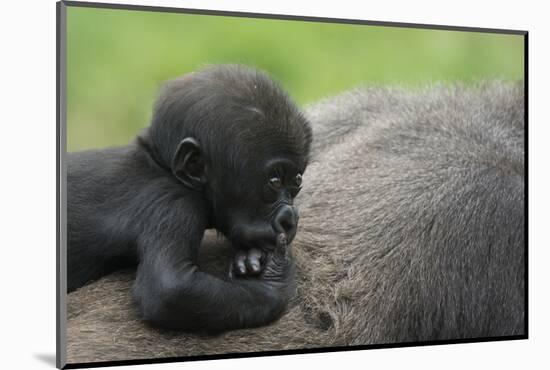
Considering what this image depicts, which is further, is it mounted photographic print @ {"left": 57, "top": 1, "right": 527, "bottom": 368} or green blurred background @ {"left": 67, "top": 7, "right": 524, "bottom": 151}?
green blurred background @ {"left": 67, "top": 7, "right": 524, "bottom": 151}

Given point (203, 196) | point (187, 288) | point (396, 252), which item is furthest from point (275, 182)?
point (396, 252)

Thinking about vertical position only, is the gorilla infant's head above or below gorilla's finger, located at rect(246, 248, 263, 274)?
above

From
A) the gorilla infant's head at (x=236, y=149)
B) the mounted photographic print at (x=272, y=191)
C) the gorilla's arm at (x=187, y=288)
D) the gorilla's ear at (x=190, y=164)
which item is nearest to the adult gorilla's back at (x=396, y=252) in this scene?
the mounted photographic print at (x=272, y=191)

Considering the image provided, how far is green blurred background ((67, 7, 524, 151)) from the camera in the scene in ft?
13.6

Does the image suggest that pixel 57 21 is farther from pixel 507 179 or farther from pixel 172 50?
pixel 507 179

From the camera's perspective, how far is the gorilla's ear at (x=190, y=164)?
3854 millimetres

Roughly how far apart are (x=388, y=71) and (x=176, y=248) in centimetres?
217

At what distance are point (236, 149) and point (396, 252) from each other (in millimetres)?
998

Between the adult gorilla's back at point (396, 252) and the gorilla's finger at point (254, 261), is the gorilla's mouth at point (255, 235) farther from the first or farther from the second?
the adult gorilla's back at point (396, 252)

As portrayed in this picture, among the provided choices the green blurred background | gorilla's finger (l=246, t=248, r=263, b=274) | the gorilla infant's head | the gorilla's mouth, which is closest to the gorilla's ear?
the gorilla infant's head

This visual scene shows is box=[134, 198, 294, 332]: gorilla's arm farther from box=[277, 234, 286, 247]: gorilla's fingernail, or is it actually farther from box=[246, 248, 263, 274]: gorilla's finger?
box=[277, 234, 286, 247]: gorilla's fingernail

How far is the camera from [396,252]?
439cm

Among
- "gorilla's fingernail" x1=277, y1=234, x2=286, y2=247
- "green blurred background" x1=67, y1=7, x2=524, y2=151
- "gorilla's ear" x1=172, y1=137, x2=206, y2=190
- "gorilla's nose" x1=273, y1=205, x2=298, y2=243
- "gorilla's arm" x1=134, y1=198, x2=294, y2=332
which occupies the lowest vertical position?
"gorilla's arm" x1=134, y1=198, x2=294, y2=332

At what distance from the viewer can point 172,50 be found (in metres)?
4.46
